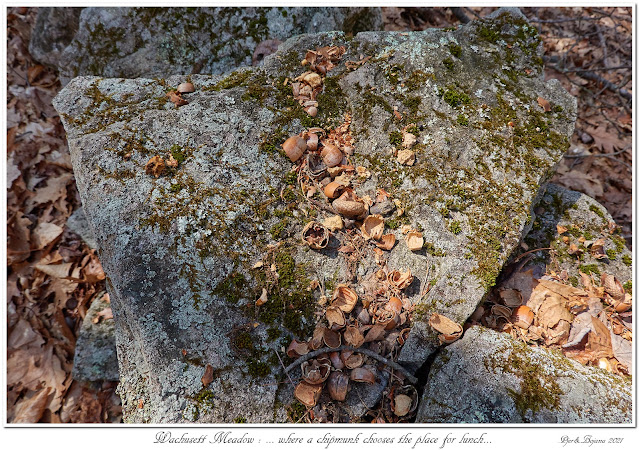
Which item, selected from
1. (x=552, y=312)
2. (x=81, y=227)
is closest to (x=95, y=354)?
(x=81, y=227)

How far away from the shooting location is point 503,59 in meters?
2.99

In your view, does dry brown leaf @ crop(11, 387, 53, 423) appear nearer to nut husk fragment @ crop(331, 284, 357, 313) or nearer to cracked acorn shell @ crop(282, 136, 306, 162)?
nut husk fragment @ crop(331, 284, 357, 313)

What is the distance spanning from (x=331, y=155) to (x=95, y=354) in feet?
9.51

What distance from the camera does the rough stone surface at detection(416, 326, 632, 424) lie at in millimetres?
2125

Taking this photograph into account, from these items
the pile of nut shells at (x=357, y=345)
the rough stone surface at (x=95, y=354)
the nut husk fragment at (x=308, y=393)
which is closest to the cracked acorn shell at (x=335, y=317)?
the pile of nut shells at (x=357, y=345)

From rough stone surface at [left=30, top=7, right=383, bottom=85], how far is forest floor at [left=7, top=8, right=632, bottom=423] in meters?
1.35

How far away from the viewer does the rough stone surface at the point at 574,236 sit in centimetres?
286

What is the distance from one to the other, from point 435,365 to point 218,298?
4.58 feet

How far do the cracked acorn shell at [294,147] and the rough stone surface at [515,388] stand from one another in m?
1.61

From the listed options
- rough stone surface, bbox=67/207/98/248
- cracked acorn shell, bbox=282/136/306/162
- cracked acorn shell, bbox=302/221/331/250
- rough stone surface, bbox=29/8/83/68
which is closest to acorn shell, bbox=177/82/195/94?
cracked acorn shell, bbox=282/136/306/162

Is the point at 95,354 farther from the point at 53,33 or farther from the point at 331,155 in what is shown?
the point at 53,33

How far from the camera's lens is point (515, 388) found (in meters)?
2.17

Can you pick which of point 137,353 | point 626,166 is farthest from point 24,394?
point 626,166
